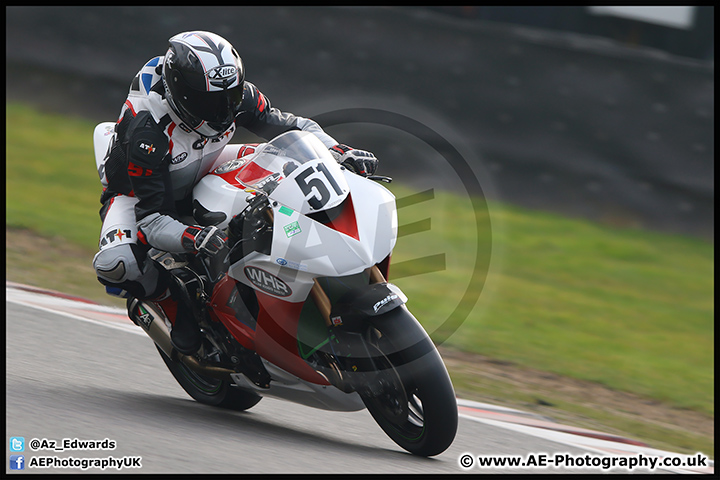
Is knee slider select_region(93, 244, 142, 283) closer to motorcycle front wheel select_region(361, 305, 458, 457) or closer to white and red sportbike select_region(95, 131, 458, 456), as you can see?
white and red sportbike select_region(95, 131, 458, 456)

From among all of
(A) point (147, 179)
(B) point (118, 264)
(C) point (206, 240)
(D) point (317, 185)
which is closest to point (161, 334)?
(B) point (118, 264)

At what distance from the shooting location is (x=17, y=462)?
319 cm

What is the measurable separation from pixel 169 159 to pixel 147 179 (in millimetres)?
163

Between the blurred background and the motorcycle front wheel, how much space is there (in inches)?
222

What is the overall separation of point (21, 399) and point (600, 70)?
6.77 meters

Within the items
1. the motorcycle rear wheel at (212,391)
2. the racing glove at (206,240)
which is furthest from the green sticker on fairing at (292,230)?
the motorcycle rear wheel at (212,391)

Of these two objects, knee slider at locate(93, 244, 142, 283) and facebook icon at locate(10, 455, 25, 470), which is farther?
knee slider at locate(93, 244, 142, 283)

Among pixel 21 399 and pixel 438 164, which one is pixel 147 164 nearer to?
pixel 21 399

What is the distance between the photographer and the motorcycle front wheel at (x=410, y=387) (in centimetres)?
347

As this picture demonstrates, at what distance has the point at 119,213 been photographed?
4168 millimetres

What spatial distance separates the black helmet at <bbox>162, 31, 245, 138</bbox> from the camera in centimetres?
380

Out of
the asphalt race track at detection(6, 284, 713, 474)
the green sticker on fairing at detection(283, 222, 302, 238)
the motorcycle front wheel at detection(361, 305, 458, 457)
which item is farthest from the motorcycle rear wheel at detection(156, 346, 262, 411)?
the green sticker on fairing at detection(283, 222, 302, 238)

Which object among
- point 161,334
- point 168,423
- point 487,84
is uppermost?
point 487,84

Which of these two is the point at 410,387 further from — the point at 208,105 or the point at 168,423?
the point at 208,105
